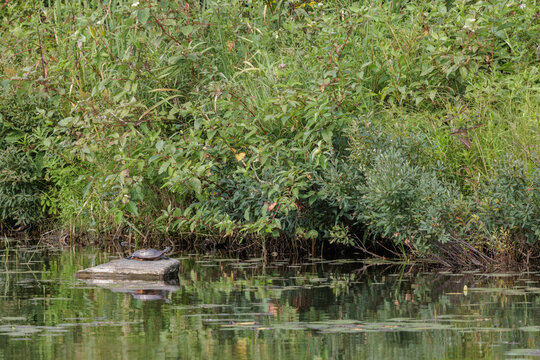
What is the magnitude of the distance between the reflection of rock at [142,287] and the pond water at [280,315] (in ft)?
0.18

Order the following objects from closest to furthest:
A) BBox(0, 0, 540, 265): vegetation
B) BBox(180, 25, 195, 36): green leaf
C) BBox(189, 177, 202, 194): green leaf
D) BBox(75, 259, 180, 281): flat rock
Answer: BBox(75, 259, 180, 281): flat rock, BBox(0, 0, 540, 265): vegetation, BBox(189, 177, 202, 194): green leaf, BBox(180, 25, 195, 36): green leaf

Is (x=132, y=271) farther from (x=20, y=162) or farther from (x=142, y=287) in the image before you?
(x=20, y=162)

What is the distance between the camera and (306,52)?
10648mm

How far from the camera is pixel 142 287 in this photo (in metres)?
7.97

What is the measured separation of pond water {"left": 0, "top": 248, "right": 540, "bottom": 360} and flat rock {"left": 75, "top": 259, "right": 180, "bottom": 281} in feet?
0.77

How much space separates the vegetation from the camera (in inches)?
339

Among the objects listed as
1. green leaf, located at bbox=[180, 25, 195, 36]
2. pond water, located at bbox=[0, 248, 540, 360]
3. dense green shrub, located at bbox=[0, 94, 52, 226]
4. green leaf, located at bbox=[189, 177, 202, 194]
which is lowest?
pond water, located at bbox=[0, 248, 540, 360]

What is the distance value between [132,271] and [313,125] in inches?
98.1

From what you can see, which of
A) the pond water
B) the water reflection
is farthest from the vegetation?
the water reflection

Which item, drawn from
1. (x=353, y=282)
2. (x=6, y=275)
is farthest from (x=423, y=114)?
(x=6, y=275)

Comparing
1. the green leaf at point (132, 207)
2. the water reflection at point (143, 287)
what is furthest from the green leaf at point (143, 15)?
the water reflection at point (143, 287)

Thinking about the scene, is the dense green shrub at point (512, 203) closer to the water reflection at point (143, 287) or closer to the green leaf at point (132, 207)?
the water reflection at point (143, 287)

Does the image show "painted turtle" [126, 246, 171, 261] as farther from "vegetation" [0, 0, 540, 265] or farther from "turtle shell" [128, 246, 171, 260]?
"vegetation" [0, 0, 540, 265]

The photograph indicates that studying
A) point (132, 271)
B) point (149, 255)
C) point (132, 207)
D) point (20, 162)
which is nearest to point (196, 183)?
point (132, 207)
